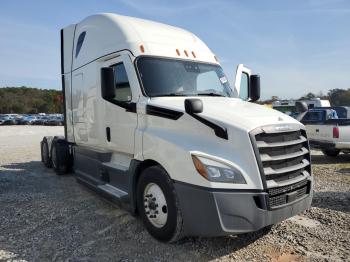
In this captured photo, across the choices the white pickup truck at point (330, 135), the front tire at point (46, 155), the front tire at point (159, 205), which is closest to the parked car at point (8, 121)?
the front tire at point (46, 155)

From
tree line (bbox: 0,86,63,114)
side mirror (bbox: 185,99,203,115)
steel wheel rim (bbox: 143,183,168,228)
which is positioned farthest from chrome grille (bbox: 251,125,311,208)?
tree line (bbox: 0,86,63,114)

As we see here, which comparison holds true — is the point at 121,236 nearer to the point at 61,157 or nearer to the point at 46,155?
the point at 61,157

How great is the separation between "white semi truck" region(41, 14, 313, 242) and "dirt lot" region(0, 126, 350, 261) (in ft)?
1.25

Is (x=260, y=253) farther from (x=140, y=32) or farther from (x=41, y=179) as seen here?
(x=41, y=179)

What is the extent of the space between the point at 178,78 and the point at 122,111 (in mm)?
1037

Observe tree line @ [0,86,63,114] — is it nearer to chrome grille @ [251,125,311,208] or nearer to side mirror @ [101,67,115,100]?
side mirror @ [101,67,115,100]

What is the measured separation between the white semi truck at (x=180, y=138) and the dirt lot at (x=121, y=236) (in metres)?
0.38

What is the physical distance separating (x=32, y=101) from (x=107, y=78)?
98310mm

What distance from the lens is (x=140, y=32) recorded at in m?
5.94

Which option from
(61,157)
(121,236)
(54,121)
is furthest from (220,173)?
(54,121)

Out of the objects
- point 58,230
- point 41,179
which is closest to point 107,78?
point 58,230

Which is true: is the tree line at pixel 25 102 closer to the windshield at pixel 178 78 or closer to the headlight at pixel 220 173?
the windshield at pixel 178 78

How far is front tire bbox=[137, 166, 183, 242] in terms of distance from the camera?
456 centimetres

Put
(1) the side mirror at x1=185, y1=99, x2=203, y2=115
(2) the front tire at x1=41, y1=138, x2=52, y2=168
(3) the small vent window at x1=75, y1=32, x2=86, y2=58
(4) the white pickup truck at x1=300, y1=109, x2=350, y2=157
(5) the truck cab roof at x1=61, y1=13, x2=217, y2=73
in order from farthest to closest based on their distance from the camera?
(4) the white pickup truck at x1=300, y1=109, x2=350, y2=157, (2) the front tire at x1=41, y1=138, x2=52, y2=168, (3) the small vent window at x1=75, y1=32, x2=86, y2=58, (5) the truck cab roof at x1=61, y1=13, x2=217, y2=73, (1) the side mirror at x1=185, y1=99, x2=203, y2=115
